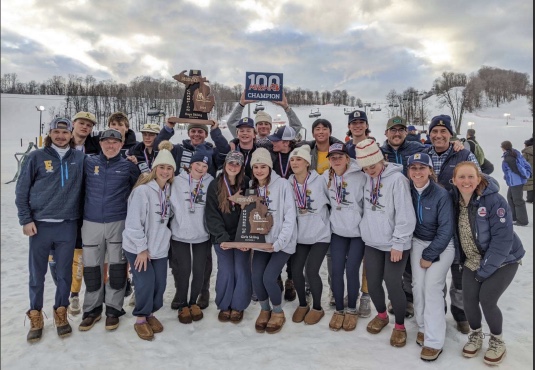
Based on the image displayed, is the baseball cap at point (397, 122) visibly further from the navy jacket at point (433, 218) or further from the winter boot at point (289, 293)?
the winter boot at point (289, 293)

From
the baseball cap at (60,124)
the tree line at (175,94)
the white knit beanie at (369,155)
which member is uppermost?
the tree line at (175,94)

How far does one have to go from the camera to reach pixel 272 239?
146 inches

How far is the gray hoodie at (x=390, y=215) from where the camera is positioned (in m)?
3.25

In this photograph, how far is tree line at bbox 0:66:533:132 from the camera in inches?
2404

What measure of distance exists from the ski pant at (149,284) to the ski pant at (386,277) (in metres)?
2.28

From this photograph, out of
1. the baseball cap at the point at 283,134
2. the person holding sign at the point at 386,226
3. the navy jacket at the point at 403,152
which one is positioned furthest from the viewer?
the baseball cap at the point at 283,134

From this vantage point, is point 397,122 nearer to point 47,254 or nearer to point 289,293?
point 289,293

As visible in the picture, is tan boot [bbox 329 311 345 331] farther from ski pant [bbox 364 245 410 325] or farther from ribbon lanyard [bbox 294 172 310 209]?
ribbon lanyard [bbox 294 172 310 209]

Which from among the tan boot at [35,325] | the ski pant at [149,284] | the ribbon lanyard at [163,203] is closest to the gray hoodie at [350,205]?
the ribbon lanyard at [163,203]

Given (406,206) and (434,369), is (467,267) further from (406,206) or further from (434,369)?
(434,369)

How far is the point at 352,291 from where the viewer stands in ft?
12.4

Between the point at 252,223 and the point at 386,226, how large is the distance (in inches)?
55.4

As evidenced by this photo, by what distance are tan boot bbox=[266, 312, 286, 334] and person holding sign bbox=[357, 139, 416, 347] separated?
1000mm

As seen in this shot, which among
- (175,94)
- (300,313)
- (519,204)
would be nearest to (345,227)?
(300,313)
